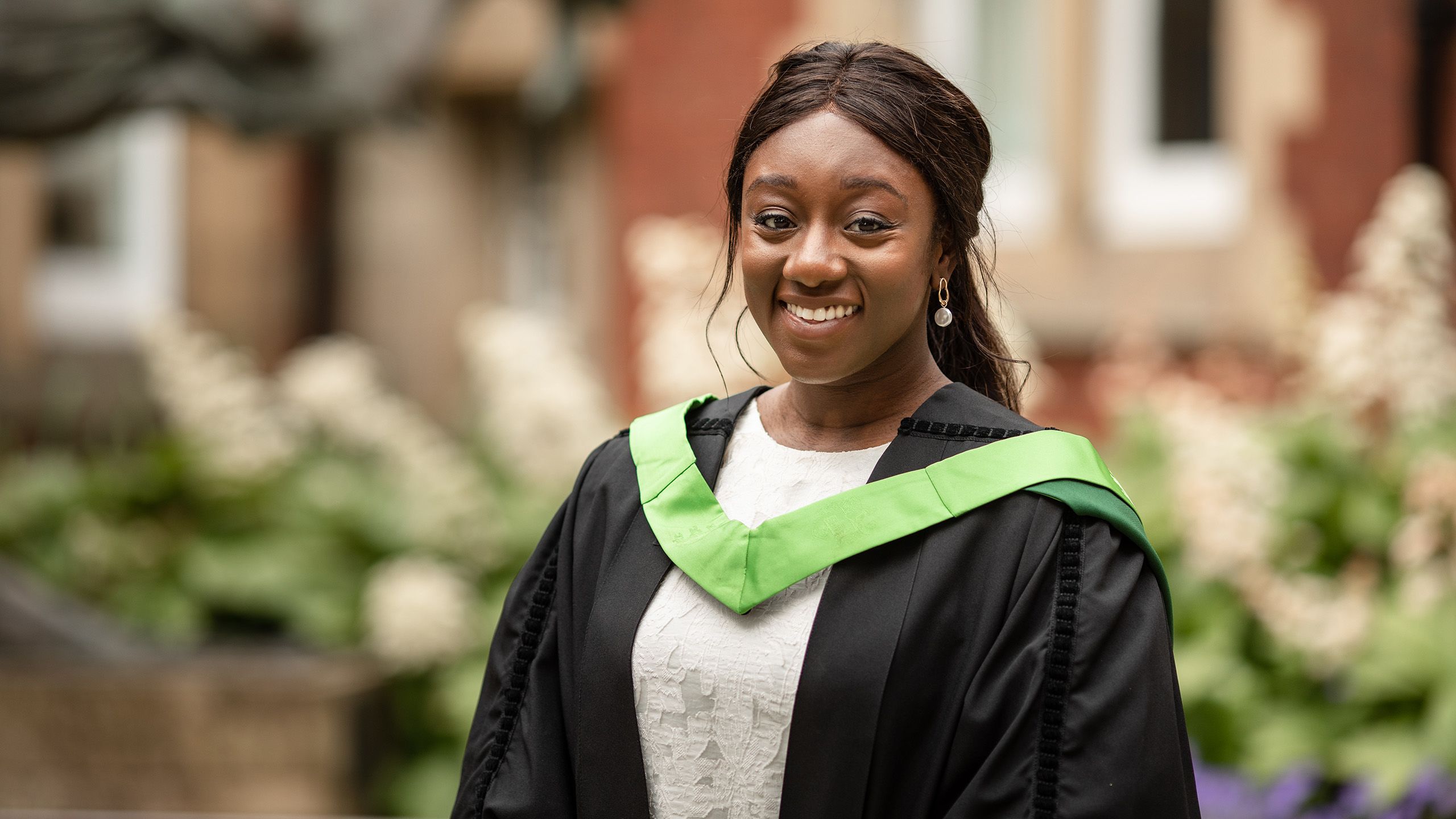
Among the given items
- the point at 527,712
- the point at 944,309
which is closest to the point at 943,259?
the point at 944,309

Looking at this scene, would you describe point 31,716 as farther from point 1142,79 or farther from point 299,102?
point 1142,79

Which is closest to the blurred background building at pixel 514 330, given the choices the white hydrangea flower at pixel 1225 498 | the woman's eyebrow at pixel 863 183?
the white hydrangea flower at pixel 1225 498

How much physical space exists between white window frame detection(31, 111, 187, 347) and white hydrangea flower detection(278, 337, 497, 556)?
2.27 m

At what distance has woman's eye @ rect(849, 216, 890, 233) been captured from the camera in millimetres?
1570

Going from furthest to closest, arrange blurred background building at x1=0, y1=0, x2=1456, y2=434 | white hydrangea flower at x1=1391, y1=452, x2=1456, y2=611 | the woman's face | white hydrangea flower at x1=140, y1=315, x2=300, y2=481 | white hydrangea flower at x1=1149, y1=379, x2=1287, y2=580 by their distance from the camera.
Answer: blurred background building at x1=0, y1=0, x2=1456, y2=434 < white hydrangea flower at x1=140, y1=315, x2=300, y2=481 < white hydrangea flower at x1=1149, y1=379, x2=1287, y2=580 < white hydrangea flower at x1=1391, y1=452, x2=1456, y2=611 < the woman's face

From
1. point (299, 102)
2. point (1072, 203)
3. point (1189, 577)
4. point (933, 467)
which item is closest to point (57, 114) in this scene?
point (299, 102)

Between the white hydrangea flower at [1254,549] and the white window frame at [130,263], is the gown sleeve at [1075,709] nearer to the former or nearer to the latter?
the white hydrangea flower at [1254,549]

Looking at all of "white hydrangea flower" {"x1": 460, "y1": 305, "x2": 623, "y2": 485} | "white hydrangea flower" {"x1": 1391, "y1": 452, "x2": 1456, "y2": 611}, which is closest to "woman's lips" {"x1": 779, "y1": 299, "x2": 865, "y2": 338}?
"white hydrangea flower" {"x1": 1391, "y1": 452, "x2": 1456, "y2": 611}

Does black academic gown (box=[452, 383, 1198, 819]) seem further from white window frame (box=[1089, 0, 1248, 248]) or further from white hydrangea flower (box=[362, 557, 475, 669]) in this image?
white window frame (box=[1089, 0, 1248, 248])

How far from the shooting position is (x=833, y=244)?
5.16 ft

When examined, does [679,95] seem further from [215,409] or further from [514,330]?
[215,409]

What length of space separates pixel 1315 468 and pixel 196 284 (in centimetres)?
677

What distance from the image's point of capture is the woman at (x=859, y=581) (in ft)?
4.91

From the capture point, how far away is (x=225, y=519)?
6.21 metres
